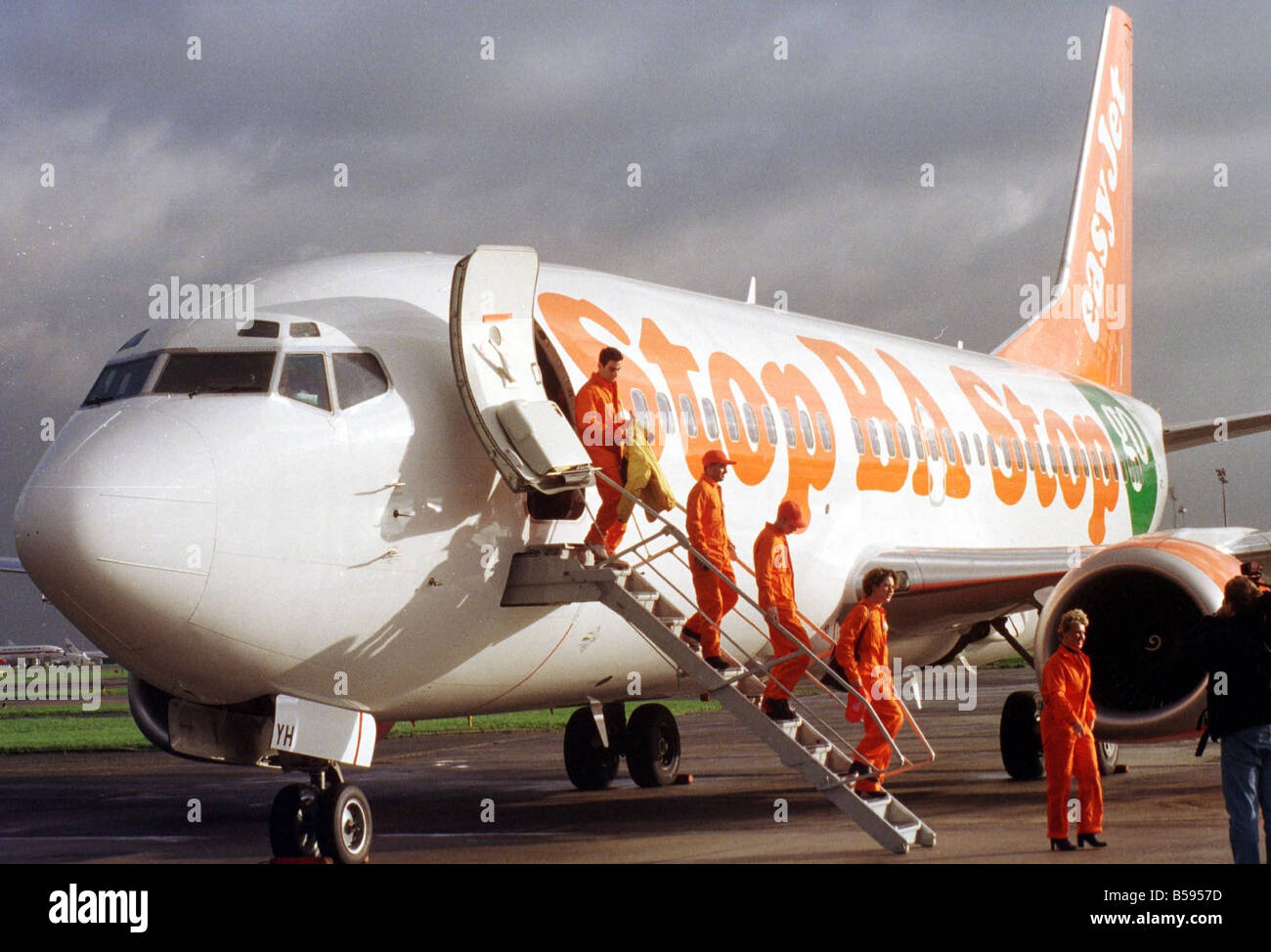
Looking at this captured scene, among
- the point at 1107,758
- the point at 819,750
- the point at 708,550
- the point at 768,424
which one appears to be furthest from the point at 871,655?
the point at 1107,758

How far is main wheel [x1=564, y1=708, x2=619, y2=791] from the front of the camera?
16016mm

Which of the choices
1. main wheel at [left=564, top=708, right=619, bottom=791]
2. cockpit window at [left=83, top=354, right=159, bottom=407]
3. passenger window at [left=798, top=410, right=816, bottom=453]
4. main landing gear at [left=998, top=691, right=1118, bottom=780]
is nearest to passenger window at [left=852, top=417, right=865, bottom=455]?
passenger window at [left=798, top=410, right=816, bottom=453]

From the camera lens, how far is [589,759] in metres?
16.0

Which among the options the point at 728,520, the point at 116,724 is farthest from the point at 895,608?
the point at 116,724

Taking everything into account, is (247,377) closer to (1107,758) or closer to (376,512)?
(376,512)

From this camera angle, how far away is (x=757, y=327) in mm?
14109

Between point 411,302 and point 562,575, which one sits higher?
point 411,302

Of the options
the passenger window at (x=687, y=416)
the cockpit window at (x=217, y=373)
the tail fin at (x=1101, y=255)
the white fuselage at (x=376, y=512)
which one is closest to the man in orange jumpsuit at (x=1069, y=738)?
the white fuselage at (x=376, y=512)

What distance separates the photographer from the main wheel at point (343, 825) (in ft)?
30.1

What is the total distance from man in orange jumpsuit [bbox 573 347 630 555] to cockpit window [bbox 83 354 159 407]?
2.71 meters

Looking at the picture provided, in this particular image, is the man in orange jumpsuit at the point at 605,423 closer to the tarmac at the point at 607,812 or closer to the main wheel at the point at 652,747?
the tarmac at the point at 607,812
